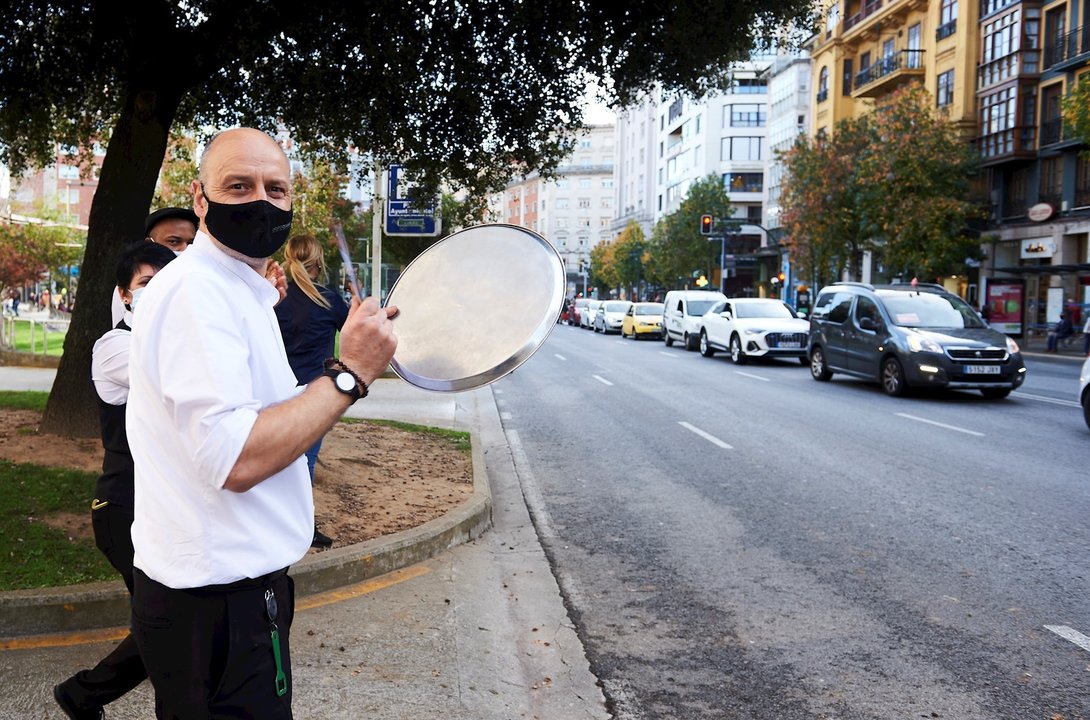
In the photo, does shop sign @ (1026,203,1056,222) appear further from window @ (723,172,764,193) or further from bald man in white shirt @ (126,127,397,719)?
window @ (723,172,764,193)

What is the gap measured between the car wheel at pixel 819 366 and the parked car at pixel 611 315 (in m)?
26.0

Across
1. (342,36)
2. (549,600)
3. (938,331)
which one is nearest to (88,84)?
(342,36)

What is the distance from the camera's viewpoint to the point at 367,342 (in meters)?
2.02

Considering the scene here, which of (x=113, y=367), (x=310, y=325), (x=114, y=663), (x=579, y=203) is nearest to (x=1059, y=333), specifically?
(x=310, y=325)

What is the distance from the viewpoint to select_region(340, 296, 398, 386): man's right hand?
2.01 m

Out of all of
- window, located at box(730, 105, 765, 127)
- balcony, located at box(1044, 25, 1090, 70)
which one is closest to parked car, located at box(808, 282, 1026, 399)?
balcony, located at box(1044, 25, 1090, 70)

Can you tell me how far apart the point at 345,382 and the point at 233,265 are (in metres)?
0.34

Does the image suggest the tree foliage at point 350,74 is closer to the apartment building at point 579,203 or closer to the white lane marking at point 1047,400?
the white lane marking at point 1047,400

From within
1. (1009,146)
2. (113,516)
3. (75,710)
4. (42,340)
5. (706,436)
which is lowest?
(42,340)

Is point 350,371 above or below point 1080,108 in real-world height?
below

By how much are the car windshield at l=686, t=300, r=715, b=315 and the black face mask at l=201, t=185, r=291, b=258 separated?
30758 millimetres

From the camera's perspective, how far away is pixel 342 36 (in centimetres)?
905

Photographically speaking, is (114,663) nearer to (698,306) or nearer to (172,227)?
(172,227)

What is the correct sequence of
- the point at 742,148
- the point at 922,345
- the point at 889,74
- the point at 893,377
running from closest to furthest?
the point at 922,345, the point at 893,377, the point at 889,74, the point at 742,148
